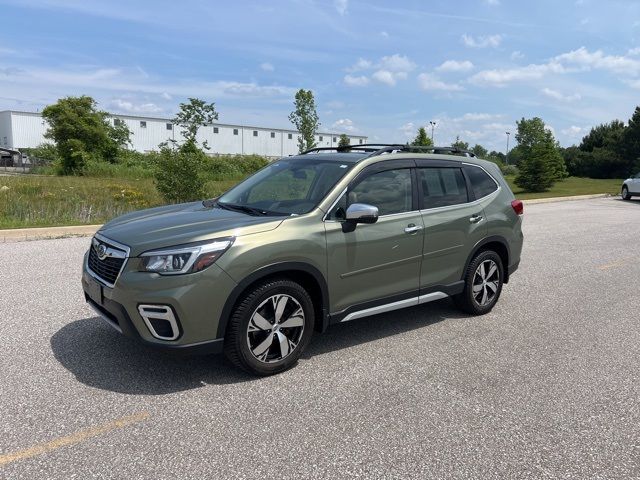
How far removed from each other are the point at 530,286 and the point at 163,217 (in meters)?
5.25

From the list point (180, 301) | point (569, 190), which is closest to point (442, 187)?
point (180, 301)

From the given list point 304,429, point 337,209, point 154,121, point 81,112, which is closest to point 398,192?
point 337,209

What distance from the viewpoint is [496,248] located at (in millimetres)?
5980

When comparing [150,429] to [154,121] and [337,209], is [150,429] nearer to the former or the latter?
[337,209]

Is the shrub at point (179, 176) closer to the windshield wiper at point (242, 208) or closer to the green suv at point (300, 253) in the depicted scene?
the green suv at point (300, 253)

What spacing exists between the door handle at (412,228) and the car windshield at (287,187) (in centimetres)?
79

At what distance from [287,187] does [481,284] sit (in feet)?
8.12

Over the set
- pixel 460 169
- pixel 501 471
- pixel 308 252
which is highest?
pixel 460 169

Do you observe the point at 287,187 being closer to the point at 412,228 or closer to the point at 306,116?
the point at 412,228

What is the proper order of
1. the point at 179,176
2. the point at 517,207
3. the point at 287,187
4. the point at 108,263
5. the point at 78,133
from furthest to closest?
the point at 78,133, the point at 179,176, the point at 517,207, the point at 287,187, the point at 108,263

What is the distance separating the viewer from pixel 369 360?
4.54 meters

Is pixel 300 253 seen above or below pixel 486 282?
above

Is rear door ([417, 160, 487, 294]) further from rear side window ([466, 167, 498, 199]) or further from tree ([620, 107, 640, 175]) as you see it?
tree ([620, 107, 640, 175])

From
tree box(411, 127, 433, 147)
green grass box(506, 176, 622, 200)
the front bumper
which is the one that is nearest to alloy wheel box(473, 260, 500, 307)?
the front bumper
